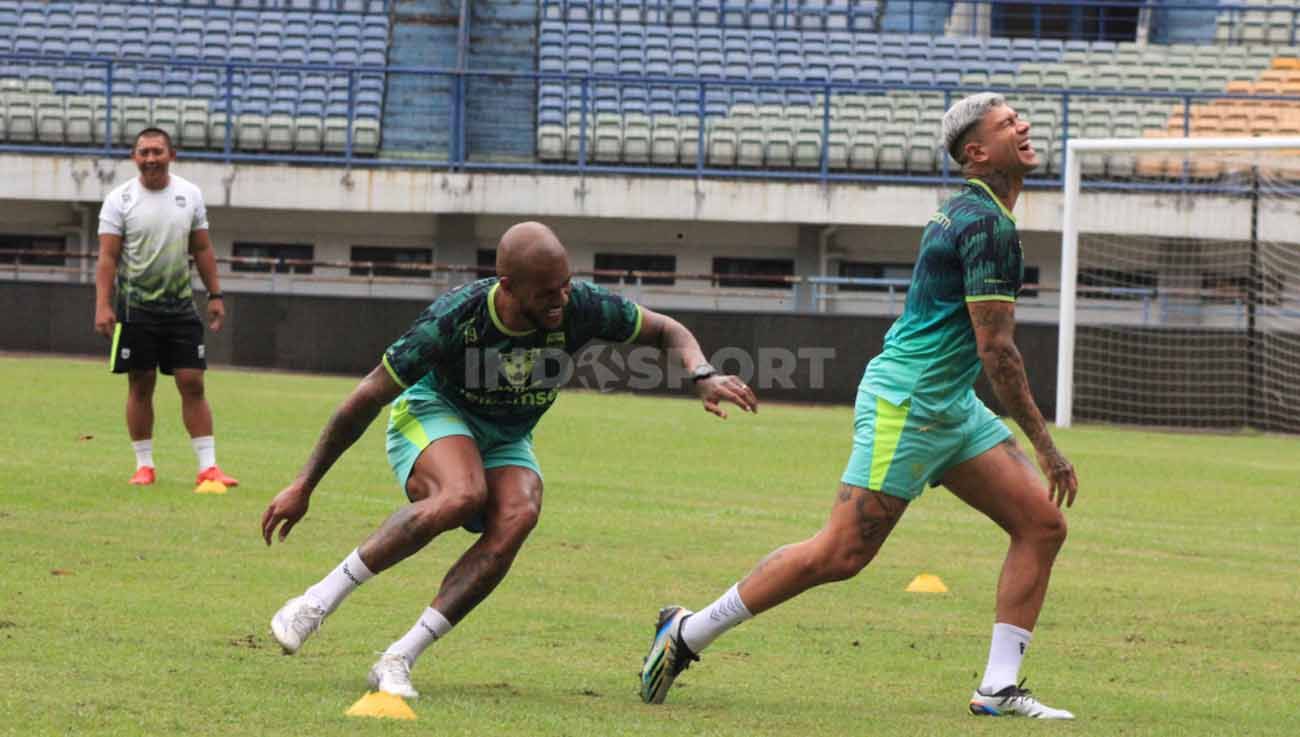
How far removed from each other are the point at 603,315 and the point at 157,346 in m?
6.55

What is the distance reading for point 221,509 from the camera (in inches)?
445

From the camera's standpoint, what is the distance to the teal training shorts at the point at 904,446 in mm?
6285

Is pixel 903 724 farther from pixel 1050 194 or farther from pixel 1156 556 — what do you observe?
pixel 1050 194

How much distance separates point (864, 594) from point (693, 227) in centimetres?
2521

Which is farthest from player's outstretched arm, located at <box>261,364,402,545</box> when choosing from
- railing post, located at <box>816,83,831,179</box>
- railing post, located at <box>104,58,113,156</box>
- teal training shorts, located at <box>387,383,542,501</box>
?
railing post, located at <box>104,58,113,156</box>

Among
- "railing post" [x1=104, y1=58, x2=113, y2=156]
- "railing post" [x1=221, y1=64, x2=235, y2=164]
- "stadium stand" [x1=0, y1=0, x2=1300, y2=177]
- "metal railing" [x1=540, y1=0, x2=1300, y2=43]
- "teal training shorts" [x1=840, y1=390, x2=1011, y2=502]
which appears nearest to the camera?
"teal training shorts" [x1=840, y1=390, x2=1011, y2=502]

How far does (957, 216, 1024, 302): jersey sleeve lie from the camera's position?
20.0 ft

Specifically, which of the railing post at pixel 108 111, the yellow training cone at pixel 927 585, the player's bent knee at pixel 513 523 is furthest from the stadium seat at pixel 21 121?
the player's bent knee at pixel 513 523

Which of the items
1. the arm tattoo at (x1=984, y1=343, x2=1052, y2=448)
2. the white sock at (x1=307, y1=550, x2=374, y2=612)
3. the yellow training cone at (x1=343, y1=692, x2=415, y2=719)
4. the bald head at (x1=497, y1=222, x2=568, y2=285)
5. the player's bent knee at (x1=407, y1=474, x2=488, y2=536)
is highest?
the bald head at (x1=497, y1=222, x2=568, y2=285)

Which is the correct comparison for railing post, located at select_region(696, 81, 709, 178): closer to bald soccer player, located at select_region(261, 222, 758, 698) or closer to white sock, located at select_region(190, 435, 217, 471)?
white sock, located at select_region(190, 435, 217, 471)

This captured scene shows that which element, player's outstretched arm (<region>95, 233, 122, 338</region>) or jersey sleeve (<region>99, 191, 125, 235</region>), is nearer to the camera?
player's outstretched arm (<region>95, 233, 122, 338</region>)

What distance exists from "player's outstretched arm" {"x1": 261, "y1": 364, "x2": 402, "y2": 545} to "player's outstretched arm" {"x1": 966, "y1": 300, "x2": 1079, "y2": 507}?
187 cm

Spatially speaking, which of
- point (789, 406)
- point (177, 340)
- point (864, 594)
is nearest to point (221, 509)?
point (177, 340)

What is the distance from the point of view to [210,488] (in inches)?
479
